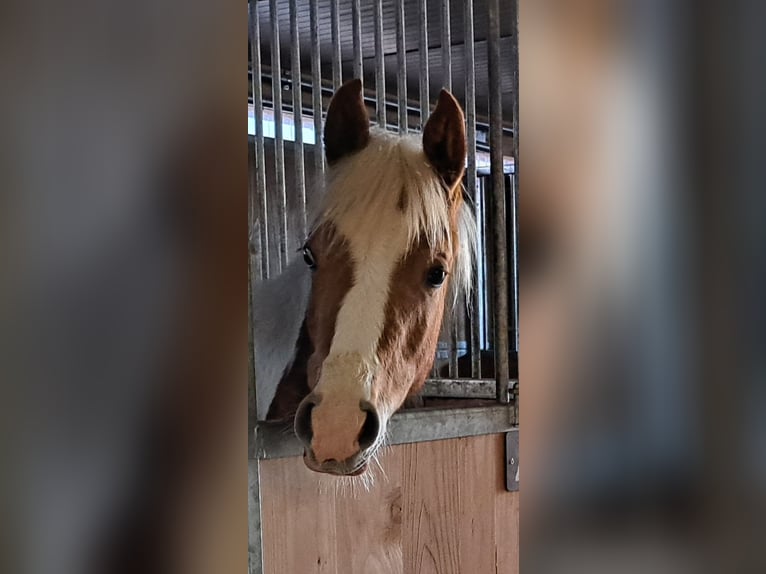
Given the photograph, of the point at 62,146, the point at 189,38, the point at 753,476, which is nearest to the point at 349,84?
the point at 189,38

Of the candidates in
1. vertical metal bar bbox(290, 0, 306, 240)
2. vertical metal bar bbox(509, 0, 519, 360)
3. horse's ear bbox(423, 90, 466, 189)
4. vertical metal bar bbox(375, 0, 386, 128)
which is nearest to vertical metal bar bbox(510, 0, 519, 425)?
vertical metal bar bbox(509, 0, 519, 360)

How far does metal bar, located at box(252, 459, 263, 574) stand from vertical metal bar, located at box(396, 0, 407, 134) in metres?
0.43

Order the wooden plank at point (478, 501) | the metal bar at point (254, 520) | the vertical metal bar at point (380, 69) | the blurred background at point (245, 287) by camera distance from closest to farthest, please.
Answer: the blurred background at point (245, 287) < the metal bar at point (254, 520) < the vertical metal bar at point (380, 69) < the wooden plank at point (478, 501)

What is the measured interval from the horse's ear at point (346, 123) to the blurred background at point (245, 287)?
4.8 inches

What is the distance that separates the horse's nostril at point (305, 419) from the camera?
30.8 inches

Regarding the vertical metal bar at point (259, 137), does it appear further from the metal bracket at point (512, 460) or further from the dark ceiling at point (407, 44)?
the metal bracket at point (512, 460)

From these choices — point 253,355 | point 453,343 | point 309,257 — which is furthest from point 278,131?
point 453,343

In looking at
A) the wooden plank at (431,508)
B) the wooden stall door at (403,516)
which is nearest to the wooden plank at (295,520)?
the wooden stall door at (403,516)

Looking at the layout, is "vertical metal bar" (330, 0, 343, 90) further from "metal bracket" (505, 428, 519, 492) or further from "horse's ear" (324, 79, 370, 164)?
"metal bracket" (505, 428, 519, 492)

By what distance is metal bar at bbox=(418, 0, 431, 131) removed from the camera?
88cm

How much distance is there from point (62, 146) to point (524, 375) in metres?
0.67

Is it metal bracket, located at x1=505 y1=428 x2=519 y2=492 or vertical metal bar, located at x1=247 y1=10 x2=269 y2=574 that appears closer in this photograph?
vertical metal bar, located at x1=247 y1=10 x2=269 y2=574

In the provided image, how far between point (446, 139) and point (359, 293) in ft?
0.77

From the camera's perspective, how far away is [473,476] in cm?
96
